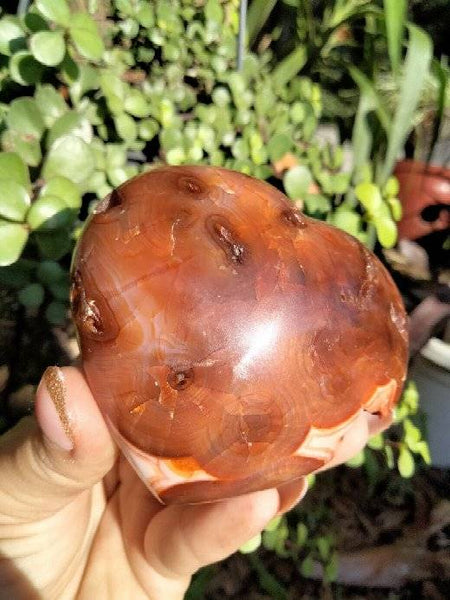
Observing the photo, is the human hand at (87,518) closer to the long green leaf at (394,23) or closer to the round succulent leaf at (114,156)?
the round succulent leaf at (114,156)

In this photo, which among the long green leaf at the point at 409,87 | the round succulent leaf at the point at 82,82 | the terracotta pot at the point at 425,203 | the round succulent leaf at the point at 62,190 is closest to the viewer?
the round succulent leaf at the point at 62,190

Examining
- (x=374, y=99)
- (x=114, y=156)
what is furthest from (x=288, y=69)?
(x=114, y=156)

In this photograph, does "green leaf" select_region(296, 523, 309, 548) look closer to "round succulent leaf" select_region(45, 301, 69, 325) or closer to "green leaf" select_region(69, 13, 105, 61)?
"round succulent leaf" select_region(45, 301, 69, 325)

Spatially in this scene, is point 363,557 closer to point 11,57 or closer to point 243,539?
point 243,539

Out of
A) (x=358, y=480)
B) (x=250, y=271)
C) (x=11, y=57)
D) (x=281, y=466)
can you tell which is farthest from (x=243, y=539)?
(x=358, y=480)

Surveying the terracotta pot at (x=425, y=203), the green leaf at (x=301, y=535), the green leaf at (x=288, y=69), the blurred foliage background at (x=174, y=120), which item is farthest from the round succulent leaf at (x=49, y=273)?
the terracotta pot at (x=425, y=203)

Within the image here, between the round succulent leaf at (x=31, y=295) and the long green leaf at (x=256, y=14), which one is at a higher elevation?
the long green leaf at (x=256, y=14)
